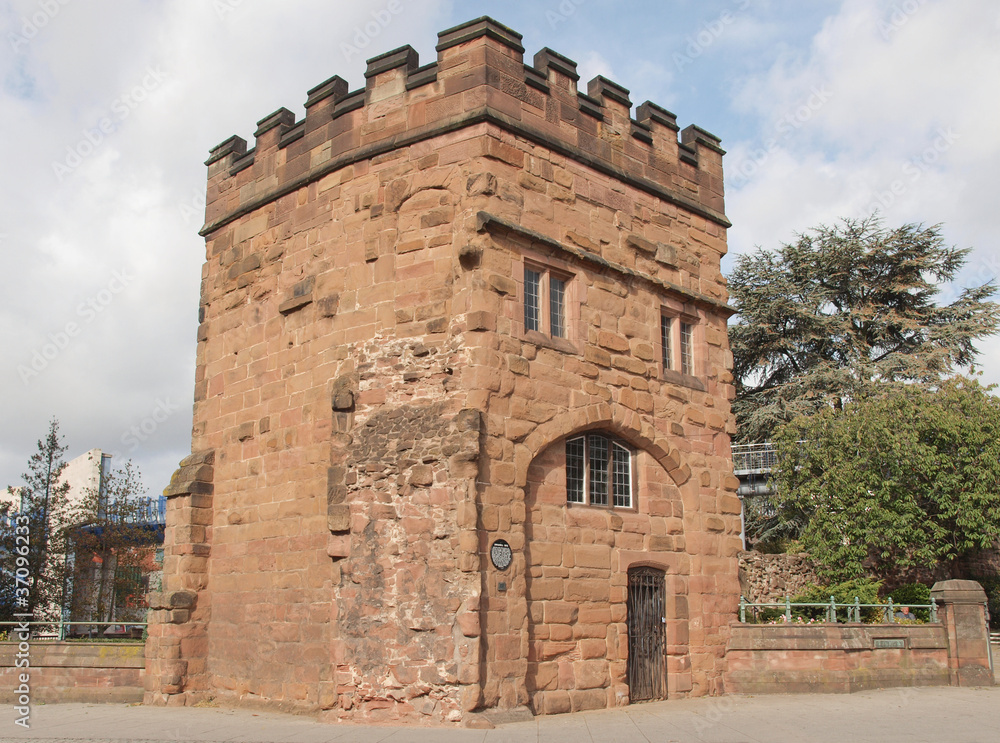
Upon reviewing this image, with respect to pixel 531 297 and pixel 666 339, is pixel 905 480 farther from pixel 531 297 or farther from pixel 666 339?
pixel 531 297

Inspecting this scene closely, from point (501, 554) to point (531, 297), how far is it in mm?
3302

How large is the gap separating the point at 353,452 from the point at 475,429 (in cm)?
165

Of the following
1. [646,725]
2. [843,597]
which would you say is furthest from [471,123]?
[843,597]

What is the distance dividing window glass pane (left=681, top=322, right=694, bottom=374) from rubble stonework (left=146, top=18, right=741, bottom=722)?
0.06 metres

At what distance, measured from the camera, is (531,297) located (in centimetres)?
1118

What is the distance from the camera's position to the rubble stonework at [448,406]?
32.5ft

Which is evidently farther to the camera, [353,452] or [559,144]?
[559,144]

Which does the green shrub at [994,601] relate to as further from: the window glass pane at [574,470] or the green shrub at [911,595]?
the window glass pane at [574,470]

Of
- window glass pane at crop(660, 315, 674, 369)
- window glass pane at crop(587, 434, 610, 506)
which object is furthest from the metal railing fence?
window glass pane at crop(587, 434, 610, 506)

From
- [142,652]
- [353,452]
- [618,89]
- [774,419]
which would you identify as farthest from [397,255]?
[774,419]

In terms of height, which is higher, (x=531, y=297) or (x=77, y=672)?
(x=531, y=297)

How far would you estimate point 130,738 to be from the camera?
896 cm

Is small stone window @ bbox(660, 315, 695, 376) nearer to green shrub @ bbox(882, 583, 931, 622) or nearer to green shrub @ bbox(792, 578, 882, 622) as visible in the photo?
green shrub @ bbox(792, 578, 882, 622)

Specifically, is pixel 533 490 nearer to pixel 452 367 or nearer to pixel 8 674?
pixel 452 367
